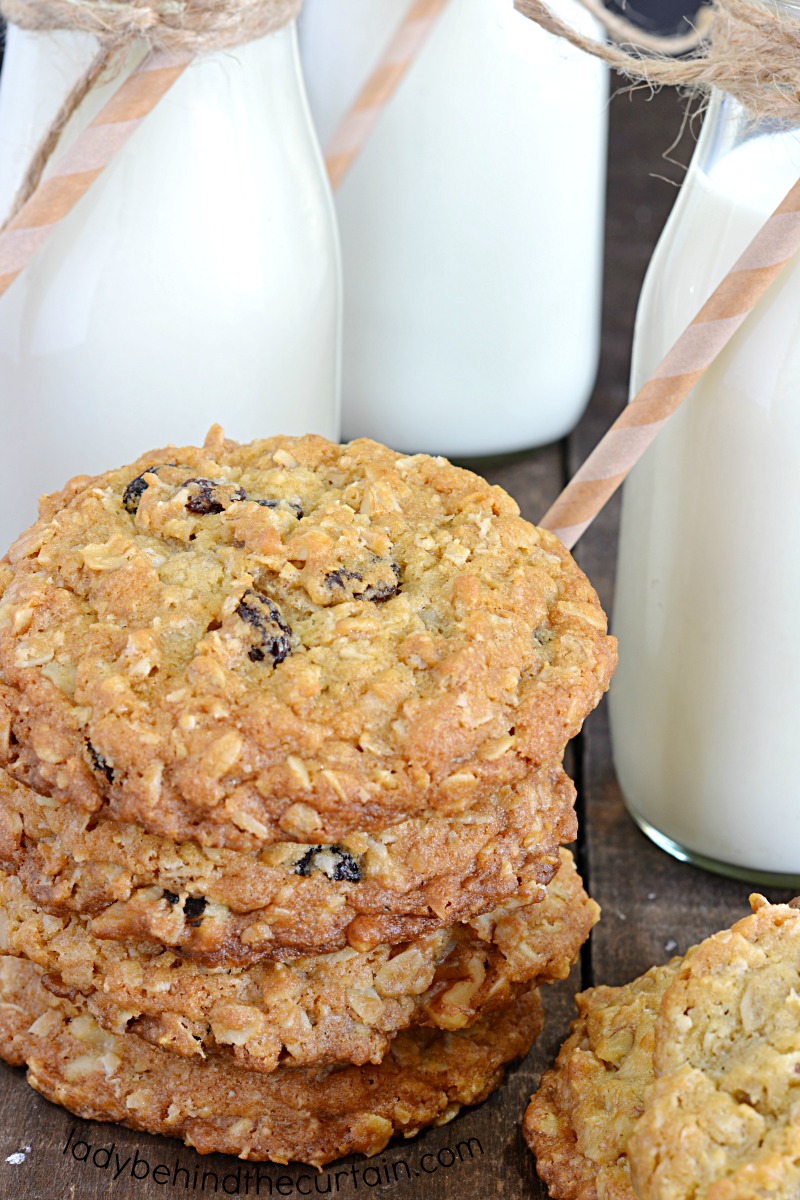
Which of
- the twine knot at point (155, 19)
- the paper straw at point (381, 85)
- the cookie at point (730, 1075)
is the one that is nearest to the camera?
the cookie at point (730, 1075)

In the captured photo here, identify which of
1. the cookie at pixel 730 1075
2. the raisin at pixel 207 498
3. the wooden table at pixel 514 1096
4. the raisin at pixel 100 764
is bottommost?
the wooden table at pixel 514 1096

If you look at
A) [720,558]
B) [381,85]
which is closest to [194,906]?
[720,558]

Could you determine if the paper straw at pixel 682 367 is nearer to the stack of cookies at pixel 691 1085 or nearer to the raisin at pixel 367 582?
the raisin at pixel 367 582

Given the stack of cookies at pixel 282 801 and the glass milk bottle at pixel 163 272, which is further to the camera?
the glass milk bottle at pixel 163 272

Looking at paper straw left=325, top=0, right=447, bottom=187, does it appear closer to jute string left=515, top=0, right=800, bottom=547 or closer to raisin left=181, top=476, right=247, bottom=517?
jute string left=515, top=0, right=800, bottom=547

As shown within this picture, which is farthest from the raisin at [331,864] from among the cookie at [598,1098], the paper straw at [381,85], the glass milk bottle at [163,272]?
the paper straw at [381,85]

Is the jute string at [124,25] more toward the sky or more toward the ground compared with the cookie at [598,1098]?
more toward the sky

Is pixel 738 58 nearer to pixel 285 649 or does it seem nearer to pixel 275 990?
pixel 285 649

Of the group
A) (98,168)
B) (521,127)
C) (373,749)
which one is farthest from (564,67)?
(373,749)
